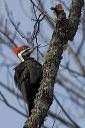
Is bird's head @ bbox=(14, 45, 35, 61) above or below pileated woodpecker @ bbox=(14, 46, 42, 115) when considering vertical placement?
above

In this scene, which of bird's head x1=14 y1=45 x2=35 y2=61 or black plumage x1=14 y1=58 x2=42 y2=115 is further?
bird's head x1=14 y1=45 x2=35 y2=61

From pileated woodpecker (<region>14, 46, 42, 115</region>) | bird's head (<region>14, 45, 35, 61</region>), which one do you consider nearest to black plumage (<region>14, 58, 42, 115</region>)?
pileated woodpecker (<region>14, 46, 42, 115</region>)

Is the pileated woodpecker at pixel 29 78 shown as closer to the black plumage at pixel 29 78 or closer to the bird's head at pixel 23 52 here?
the black plumage at pixel 29 78

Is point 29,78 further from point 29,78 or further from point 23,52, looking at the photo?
point 23,52

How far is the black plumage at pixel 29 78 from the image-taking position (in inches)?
201

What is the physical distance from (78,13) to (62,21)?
28cm

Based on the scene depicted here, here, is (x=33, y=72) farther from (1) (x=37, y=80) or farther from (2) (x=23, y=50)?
(2) (x=23, y=50)

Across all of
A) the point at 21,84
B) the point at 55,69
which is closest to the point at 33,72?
the point at 21,84

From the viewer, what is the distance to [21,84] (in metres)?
5.26

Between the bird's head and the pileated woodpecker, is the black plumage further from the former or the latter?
the bird's head

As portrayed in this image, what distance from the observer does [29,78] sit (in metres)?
5.28

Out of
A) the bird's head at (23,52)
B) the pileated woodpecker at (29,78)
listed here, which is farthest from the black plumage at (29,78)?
the bird's head at (23,52)

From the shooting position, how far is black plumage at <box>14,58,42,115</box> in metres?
5.11

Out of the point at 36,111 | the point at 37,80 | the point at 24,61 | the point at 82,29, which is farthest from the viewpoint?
the point at 82,29
